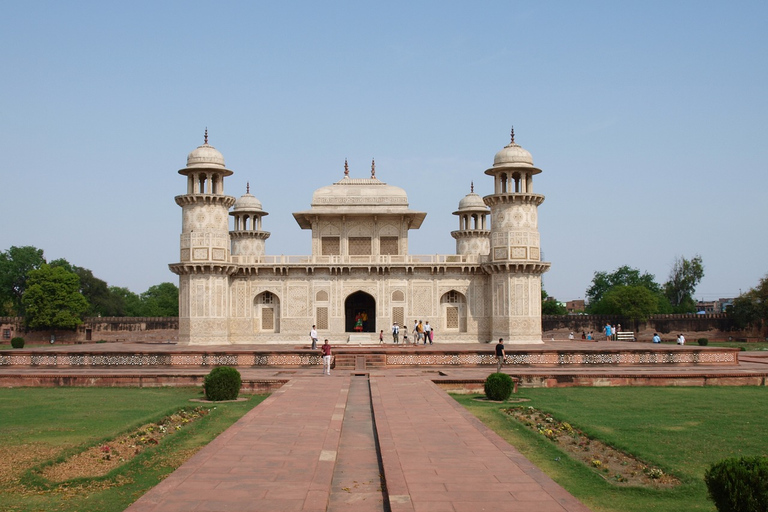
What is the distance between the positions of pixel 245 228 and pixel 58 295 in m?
17.3

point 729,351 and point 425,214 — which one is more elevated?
→ point 425,214

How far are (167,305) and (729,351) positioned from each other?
6249 cm

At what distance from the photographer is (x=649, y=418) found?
13453mm

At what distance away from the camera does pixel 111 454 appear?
10273 mm

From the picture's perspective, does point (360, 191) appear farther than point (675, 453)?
Yes

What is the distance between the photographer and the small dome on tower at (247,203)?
42500mm

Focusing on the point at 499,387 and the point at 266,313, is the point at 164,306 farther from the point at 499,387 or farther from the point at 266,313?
the point at 499,387

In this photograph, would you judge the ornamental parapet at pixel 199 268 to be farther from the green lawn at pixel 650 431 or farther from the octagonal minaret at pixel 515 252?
the green lawn at pixel 650 431

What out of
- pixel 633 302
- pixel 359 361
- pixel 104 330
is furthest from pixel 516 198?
pixel 104 330

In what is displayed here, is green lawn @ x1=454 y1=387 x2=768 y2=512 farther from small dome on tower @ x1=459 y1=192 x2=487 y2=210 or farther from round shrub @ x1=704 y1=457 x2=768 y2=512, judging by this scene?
small dome on tower @ x1=459 y1=192 x2=487 y2=210

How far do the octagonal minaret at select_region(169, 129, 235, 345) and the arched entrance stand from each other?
21.2 ft

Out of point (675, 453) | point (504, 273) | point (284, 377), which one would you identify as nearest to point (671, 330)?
point (504, 273)

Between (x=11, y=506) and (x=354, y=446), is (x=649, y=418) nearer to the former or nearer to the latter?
(x=354, y=446)

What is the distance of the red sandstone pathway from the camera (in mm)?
6906
